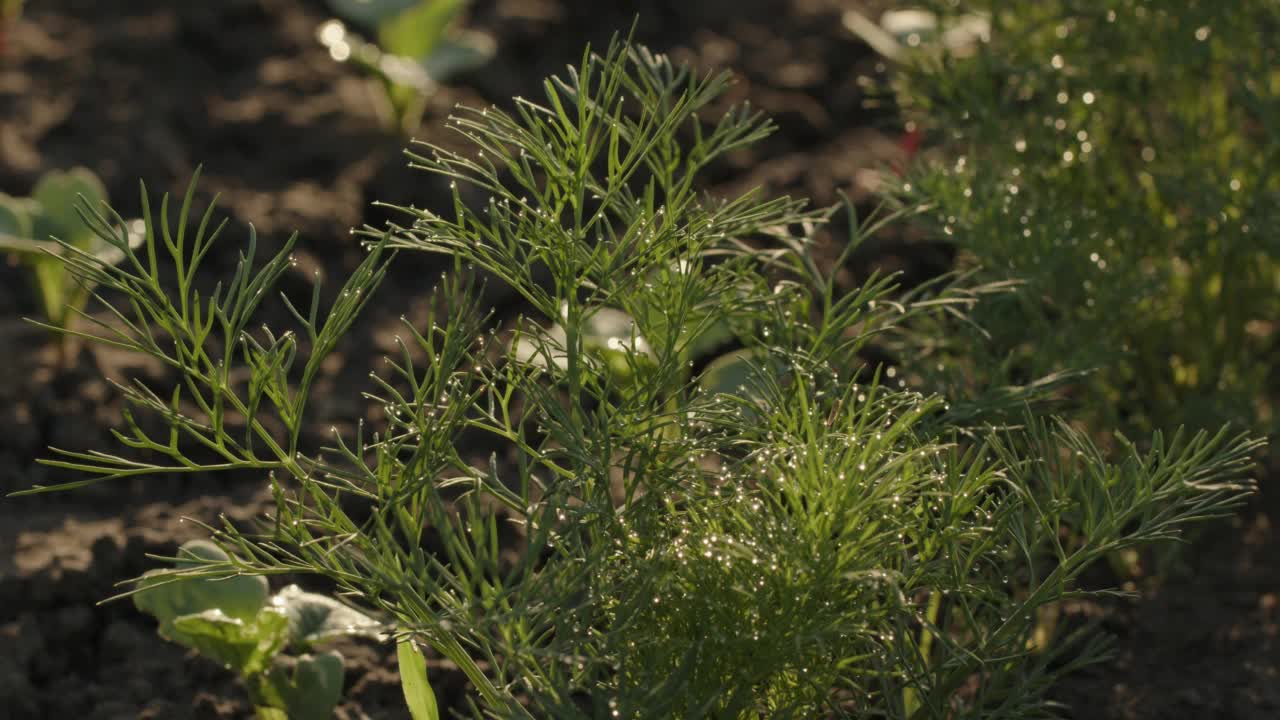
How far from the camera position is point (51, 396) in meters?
2.50

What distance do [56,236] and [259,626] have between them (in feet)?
3.85

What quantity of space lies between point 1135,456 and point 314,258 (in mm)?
2010

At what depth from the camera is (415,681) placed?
148cm

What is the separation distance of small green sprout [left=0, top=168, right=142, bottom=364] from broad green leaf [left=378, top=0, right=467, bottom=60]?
911 mm

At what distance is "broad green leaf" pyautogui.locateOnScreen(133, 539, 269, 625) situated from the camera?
1.64 m

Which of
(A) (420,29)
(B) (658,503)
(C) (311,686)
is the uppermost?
(A) (420,29)

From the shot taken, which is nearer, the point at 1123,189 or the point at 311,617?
the point at 311,617

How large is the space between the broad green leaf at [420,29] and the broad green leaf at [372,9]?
2 centimetres

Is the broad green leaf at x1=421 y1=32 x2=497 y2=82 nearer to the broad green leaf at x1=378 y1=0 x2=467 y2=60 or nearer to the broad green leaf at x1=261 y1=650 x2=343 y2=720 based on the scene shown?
the broad green leaf at x1=378 y1=0 x2=467 y2=60

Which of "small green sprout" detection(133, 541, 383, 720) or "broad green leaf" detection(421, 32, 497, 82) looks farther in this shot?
"broad green leaf" detection(421, 32, 497, 82)

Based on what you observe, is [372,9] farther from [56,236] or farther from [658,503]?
[658,503]

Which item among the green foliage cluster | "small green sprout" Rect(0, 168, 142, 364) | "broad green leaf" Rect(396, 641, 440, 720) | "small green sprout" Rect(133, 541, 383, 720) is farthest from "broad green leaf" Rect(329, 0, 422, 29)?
"broad green leaf" Rect(396, 641, 440, 720)

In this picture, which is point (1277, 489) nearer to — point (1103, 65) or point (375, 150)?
point (1103, 65)

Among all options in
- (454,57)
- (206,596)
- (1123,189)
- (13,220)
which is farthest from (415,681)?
(454,57)
